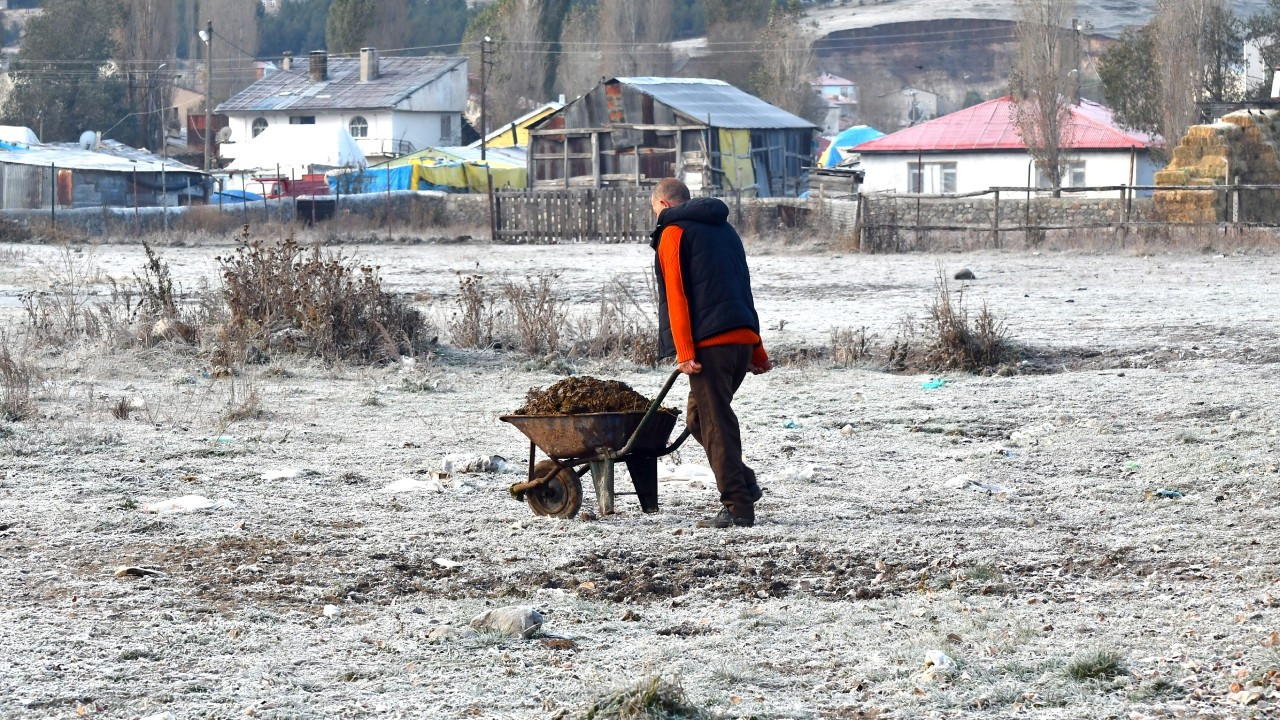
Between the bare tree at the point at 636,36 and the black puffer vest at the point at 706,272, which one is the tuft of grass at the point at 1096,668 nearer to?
the black puffer vest at the point at 706,272

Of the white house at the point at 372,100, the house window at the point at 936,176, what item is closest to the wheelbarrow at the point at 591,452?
the house window at the point at 936,176

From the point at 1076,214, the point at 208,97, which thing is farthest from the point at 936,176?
the point at 208,97

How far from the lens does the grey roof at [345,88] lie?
204 ft

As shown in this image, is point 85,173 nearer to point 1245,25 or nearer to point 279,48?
point 1245,25

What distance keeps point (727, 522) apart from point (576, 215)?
88.9 ft

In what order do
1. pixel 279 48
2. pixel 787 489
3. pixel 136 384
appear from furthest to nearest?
pixel 279 48
pixel 136 384
pixel 787 489

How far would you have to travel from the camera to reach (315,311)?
39.2 ft

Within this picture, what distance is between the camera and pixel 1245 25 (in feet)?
152

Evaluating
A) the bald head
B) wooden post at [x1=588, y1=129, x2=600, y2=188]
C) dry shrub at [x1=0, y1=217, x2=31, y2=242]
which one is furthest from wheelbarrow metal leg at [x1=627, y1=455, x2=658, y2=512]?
wooden post at [x1=588, y1=129, x2=600, y2=188]

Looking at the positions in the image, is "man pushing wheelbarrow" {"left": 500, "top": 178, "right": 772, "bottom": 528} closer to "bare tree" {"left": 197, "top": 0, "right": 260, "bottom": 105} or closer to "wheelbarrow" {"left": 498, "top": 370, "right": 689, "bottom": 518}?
"wheelbarrow" {"left": 498, "top": 370, "right": 689, "bottom": 518}

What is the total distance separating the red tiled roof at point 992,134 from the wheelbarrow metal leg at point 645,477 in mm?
40011

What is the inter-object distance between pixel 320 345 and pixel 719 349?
242 inches

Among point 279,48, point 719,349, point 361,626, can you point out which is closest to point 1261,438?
point 719,349

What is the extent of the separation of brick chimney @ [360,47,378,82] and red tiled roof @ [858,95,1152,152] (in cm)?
2298
